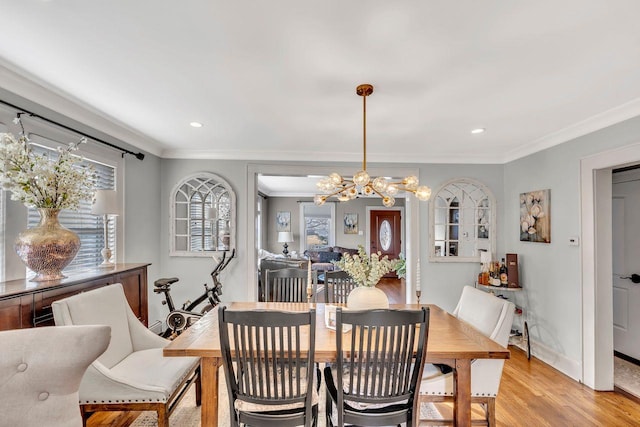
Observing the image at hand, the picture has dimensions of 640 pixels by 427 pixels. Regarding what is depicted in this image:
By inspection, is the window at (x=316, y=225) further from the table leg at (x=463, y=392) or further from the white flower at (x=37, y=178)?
the table leg at (x=463, y=392)

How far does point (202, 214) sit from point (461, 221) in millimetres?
3590

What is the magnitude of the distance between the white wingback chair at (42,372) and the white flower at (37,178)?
1052 millimetres

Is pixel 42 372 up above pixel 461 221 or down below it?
below

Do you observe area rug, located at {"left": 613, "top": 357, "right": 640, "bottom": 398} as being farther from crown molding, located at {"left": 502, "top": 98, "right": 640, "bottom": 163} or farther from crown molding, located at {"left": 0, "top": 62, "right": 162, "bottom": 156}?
crown molding, located at {"left": 0, "top": 62, "right": 162, "bottom": 156}

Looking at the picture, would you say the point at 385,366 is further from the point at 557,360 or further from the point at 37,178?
the point at 557,360

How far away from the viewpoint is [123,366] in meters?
2.03

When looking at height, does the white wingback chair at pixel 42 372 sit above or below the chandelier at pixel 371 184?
below

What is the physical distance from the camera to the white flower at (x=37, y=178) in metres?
1.76

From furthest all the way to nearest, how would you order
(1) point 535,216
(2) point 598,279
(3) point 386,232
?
(3) point 386,232 → (1) point 535,216 → (2) point 598,279

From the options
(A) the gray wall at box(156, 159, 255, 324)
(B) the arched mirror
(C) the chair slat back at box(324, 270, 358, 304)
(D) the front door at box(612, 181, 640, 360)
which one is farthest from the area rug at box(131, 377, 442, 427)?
(D) the front door at box(612, 181, 640, 360)

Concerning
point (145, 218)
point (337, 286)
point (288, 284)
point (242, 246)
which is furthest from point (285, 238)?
point (337, 286)

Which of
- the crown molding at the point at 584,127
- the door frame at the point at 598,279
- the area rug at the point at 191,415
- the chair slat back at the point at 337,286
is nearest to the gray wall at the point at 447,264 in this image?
the crown molding at the point at 584,127

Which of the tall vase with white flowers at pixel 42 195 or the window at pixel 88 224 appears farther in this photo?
the window at pixel 88 224

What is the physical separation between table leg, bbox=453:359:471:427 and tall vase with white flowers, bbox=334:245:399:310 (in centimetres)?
56
